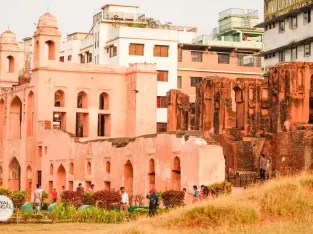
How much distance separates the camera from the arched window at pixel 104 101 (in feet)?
185

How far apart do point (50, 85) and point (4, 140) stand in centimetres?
739

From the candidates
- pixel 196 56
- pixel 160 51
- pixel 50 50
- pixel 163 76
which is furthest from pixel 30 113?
pixel 196 56

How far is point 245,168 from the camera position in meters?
43.7

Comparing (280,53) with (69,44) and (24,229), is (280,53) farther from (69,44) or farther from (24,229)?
(24,229)

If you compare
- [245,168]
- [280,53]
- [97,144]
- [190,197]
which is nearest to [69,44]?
[280,53]

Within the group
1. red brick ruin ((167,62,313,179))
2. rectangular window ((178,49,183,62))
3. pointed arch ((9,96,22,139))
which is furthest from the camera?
rectangular window ((178,49,183,62))

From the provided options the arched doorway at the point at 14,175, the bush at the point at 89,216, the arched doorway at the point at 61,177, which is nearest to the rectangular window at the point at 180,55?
the arched doorway at the point at 14,175

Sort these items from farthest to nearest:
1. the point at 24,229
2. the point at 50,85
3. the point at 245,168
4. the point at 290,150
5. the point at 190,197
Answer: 1. the point at 50,85
2. the point at 245,168
3. the point at 290,150
4. the point at 190,197
5. the point at 24,229

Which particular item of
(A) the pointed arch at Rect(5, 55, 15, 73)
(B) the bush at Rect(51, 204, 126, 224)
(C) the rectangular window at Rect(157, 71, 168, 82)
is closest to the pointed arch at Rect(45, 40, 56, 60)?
(A) the pointed arch at Rect(5, 55, 15, 73)

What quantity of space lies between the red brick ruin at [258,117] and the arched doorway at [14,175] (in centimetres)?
1140

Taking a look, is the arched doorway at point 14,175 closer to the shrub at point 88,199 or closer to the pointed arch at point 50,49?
the pointed arch at point 50,49

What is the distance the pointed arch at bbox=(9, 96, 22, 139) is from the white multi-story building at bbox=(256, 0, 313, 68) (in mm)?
16404

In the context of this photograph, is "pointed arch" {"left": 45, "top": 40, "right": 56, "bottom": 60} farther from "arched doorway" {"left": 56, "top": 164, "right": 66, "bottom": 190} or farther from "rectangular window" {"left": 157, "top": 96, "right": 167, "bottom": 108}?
"rectangular window" {"left": 157, "top": 96, "right": 167, "bottom": 108}

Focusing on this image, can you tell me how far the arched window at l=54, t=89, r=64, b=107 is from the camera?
55375mm
